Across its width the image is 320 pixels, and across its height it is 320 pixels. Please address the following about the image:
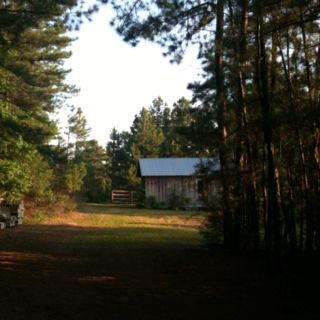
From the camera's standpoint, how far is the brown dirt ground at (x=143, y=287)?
756 cm

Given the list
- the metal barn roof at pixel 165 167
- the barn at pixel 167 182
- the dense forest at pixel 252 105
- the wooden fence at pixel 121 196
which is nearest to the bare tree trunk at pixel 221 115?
the dense forest at pixel 252 105

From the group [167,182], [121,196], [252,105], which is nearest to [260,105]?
[252,105]

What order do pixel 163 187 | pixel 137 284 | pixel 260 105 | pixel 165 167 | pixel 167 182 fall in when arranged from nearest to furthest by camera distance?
pixel 137 284 → pixel 260 105 → pixel 167 182 → pixel 163 187 → pixel 165 167

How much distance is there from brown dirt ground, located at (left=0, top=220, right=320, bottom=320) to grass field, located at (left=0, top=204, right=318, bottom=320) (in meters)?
0.01

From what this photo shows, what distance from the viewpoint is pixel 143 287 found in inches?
369

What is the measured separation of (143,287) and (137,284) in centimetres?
29

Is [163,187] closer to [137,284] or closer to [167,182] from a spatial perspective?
[167,182]

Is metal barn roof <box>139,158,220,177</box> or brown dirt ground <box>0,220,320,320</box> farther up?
metal barn roof <box>139,158,220,177</box>

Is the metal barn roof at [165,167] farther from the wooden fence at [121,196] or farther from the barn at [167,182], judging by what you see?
the wooden fence at [121,196]

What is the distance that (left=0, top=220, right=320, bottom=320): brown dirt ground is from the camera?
7559 millimetres

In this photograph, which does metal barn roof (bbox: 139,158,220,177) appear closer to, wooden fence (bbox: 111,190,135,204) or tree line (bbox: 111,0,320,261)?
wooden fence (bbox: 111,190,135,204)

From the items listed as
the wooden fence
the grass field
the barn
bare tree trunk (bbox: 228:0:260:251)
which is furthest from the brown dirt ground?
the wooden fence

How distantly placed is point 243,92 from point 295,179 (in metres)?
2.70

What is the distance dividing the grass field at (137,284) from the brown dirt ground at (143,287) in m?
0.01
